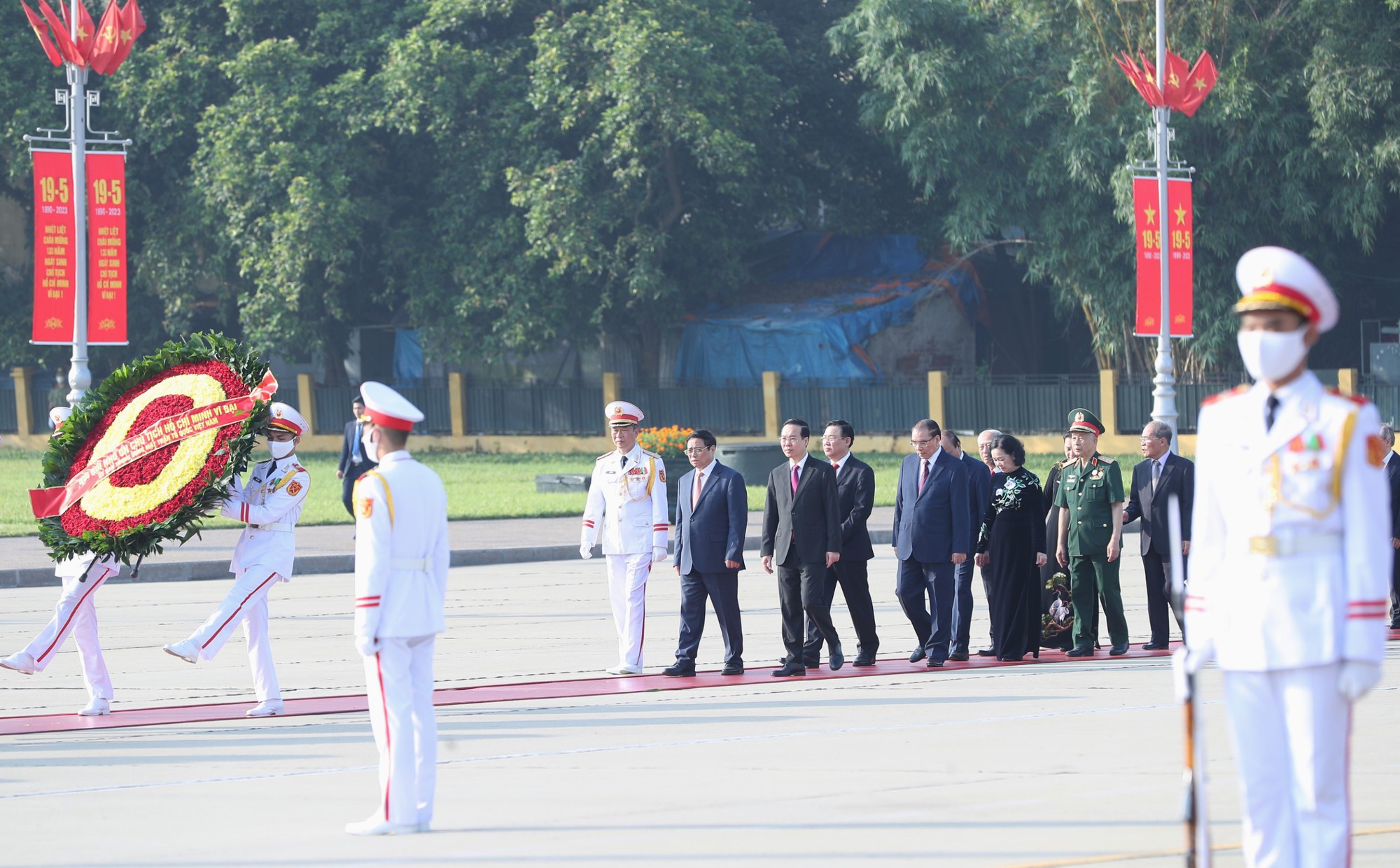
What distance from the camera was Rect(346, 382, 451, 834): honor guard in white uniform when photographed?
284 inches

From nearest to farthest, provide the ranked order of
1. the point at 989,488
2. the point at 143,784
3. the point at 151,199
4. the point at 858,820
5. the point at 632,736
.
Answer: the point at 858,820
the point at 143,784
the point at 632,736
the point at 989,488
the point at 151,199

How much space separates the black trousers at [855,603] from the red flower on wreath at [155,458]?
13.5 feet

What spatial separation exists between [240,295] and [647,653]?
1152 inches

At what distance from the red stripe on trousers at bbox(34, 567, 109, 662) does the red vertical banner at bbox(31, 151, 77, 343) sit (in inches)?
472

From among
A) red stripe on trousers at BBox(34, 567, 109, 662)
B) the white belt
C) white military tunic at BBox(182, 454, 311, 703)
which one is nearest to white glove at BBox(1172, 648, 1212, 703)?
the white belt

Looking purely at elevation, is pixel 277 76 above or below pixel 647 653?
above

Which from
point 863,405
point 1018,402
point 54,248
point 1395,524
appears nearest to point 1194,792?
point 1395,524

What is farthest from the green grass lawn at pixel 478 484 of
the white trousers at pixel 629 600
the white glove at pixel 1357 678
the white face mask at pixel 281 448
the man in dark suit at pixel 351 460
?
the white glove at pixel 1357 678

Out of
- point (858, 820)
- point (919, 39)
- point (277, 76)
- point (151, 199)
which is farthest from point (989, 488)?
point (151, 199)

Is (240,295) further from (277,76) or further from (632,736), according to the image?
(632,736)

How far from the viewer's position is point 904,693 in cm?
1097

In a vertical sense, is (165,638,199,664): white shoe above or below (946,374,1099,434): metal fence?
below

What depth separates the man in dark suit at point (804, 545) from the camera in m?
12.1

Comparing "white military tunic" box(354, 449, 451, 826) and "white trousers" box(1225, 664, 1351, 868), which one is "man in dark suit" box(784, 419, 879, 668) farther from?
"white trousers" box(1225, 664, 1351, 868)
